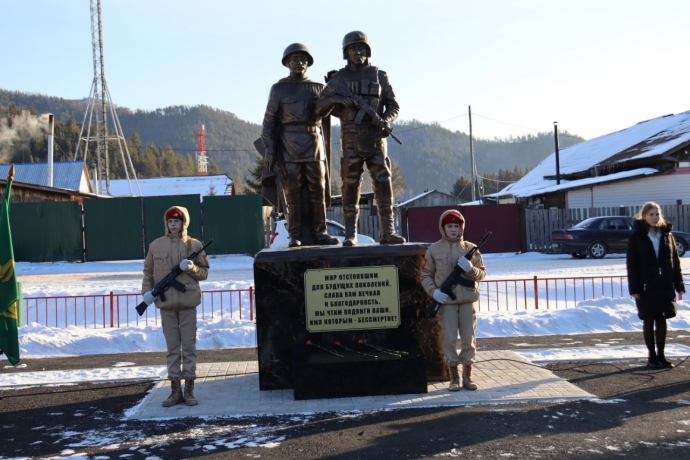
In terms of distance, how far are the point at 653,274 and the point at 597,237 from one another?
1546 cm

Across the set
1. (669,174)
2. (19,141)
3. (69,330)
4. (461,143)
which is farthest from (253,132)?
(69,330)

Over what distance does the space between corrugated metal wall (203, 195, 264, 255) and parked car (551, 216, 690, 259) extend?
10115 mm

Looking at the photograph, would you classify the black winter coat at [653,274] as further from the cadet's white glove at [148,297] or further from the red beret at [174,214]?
the cadet's white glove at [148,297]

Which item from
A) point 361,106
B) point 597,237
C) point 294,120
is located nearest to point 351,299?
point 361,106

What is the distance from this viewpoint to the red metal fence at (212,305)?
12234 mm

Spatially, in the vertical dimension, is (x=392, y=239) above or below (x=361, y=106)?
below

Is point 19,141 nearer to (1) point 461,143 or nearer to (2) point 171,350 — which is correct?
(2) point 171,350

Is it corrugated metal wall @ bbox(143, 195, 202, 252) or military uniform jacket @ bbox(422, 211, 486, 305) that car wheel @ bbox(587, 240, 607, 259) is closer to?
corrugated metal wall @ bbox(143, 195, 202, 252)

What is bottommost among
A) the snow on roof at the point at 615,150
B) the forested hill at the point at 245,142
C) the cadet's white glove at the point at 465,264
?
the cadet's white glove at the point at 465,264

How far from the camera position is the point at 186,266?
632 centimetres

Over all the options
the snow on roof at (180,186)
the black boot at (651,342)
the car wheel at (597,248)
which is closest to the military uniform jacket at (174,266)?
the black boot at (651,342)

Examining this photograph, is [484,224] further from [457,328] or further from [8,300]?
[8,300]

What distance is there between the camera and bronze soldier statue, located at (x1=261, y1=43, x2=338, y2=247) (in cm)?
797

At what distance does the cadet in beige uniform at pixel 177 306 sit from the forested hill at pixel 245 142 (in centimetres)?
12621
